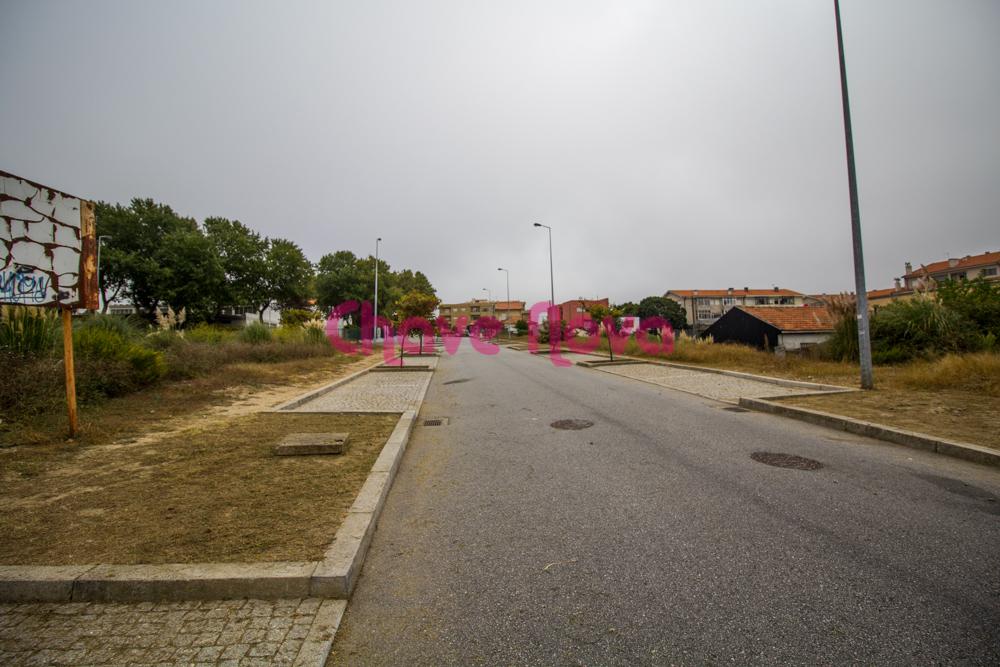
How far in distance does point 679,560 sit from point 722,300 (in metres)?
97.1

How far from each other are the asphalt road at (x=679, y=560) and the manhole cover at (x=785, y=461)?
16cm

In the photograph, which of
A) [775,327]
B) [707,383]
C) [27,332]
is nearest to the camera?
[27,332]

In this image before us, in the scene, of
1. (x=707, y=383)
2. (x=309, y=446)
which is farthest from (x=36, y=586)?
(x=707, y=383)

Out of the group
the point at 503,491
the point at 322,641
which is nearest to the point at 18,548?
the point at 322,641

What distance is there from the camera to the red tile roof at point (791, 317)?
101 ft

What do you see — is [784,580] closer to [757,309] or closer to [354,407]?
[354,407]

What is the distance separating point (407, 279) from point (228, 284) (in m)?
35.1

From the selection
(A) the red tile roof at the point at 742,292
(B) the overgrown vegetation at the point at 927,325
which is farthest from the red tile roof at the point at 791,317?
(A) the red tile roof at the point at 742,292

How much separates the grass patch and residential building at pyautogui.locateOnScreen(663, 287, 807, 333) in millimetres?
90487

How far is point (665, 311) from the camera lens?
7994 centimetres

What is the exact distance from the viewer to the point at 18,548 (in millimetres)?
2842

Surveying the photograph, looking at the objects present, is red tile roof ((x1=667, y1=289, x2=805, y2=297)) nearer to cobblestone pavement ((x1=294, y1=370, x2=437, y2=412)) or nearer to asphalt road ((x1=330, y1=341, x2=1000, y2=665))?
cobblestone pavement ((x1=294, y1=370, x2=437, y2=412))

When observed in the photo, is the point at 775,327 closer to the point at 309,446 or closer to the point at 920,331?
the point at 920,331

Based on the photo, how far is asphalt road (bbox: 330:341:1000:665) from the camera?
83.7 inches
